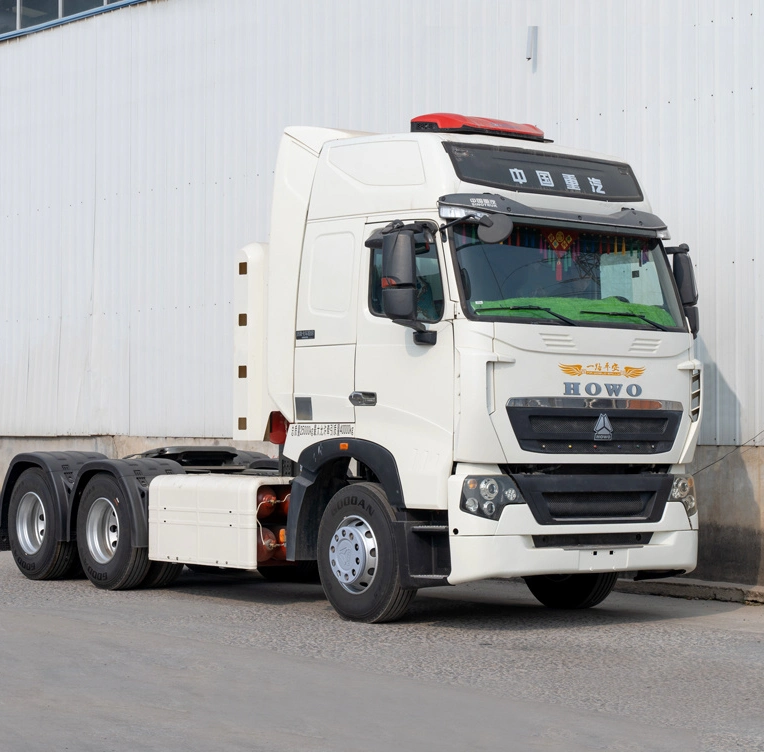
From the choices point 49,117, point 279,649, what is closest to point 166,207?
point 49,117

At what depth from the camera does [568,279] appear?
401 inches

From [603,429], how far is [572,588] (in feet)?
6.62

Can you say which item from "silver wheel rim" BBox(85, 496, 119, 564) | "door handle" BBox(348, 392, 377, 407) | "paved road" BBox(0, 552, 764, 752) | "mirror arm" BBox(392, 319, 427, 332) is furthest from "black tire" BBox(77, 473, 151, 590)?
"mirror arm" BBox(392, 319, 427, 332)

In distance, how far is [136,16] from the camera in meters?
20.5

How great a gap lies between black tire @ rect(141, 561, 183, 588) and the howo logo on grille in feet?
14.1

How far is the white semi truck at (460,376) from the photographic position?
9695 mm

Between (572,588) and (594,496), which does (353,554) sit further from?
(572,588)

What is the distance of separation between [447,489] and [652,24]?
6.56 meters

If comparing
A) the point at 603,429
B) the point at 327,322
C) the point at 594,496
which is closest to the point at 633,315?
the point at 603,429

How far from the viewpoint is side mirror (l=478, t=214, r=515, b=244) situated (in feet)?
31.9

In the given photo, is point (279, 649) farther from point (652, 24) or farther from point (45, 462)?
point (652, 24)

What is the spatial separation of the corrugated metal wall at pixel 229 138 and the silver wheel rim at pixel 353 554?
15.0 feet

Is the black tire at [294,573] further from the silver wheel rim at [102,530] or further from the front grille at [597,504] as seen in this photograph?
the front grille at [597,504]

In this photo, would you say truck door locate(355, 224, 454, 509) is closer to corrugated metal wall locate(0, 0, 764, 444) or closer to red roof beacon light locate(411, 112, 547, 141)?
red roof beacon light locate(411, 112, 547, 141)
